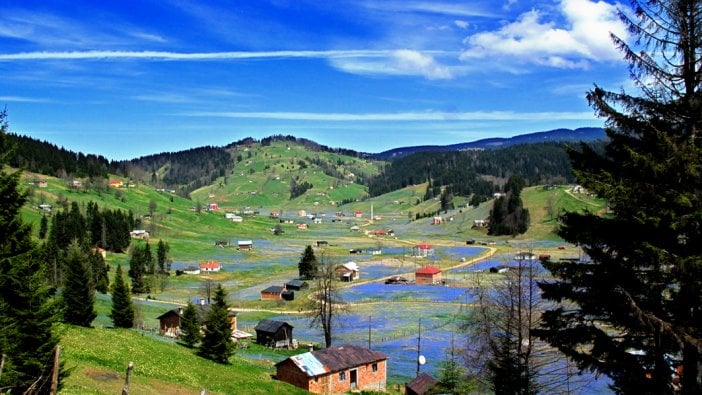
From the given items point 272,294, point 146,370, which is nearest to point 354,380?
point 146,370

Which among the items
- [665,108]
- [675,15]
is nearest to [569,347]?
[665,108]

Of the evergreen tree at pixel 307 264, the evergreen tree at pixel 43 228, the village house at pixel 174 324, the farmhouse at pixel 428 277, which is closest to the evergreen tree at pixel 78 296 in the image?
the village house at pixel 174 324

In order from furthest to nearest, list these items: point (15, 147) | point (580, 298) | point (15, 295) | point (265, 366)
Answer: point (265, 366)
point (15, 295)
point (15, 147)
point (580, 298)

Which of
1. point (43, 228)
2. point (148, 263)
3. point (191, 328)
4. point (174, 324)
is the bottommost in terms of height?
point (174, 324)

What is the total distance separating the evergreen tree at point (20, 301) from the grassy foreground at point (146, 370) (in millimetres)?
2996

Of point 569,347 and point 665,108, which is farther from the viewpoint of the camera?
point 569,347

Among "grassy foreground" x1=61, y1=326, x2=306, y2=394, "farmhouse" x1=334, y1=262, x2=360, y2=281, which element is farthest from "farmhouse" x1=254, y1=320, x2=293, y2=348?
"farmhouse" x1=334, y1=262, x2=360, y2=281

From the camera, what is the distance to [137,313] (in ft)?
252

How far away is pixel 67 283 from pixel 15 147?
3151 cm

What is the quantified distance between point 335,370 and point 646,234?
1400 inches

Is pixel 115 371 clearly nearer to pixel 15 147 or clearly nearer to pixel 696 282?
pixel 15 147

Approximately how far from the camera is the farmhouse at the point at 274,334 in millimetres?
67000

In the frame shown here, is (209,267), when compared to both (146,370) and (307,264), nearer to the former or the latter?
(307,264)

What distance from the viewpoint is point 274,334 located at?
66938mm
